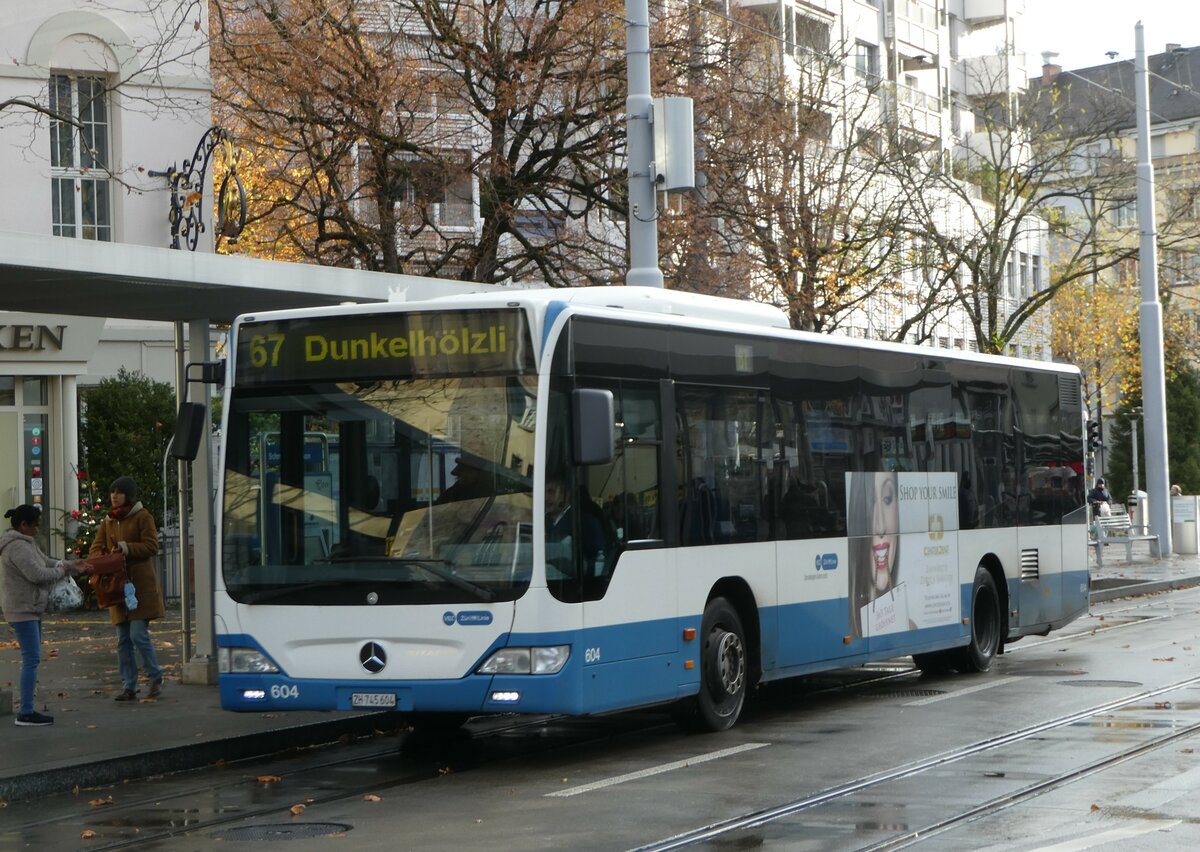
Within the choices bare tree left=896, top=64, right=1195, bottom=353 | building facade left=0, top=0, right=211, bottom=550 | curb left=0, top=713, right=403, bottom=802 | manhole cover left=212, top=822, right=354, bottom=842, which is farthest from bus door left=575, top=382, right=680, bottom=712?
bare tree left=896, top=64, right=1195, bottom=353

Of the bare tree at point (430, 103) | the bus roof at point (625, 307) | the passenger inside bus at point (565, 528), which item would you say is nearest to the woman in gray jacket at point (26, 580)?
the bus roof at point (625, 307)

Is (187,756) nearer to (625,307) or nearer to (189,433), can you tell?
(189,433)

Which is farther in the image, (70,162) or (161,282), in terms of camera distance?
(70,162)

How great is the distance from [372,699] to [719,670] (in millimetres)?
2590

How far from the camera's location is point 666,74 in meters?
24.8

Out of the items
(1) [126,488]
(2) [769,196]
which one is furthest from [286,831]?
(2) [769,196]

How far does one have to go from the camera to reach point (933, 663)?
1742cm

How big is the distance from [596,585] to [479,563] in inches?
29.2

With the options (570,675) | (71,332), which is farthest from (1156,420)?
(570,675)

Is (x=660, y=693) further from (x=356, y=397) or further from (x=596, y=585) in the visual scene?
(x=356, y=397)

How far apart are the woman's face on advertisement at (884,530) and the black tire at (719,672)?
7.76ft

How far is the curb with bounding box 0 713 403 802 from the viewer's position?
10.8 meters

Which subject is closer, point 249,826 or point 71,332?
point 249,826

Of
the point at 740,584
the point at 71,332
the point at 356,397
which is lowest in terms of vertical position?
the point at 740,584
